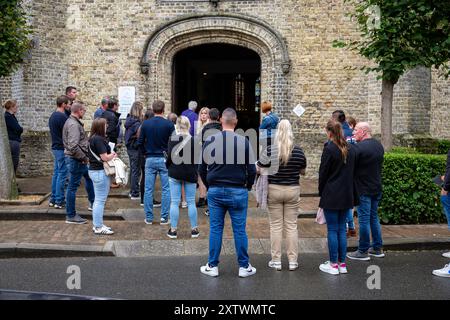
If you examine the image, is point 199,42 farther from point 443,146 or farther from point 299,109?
point 443,146

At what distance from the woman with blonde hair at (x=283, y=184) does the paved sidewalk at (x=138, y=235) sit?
1043mm

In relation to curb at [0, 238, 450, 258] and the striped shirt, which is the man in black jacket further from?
the striped shirt

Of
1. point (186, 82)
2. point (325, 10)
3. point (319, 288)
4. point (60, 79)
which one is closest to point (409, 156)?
point (319, 288)

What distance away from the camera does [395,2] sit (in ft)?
28.8

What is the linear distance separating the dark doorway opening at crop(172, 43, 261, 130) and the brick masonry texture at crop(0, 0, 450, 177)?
13.3 feet

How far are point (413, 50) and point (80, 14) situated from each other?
32.2ft

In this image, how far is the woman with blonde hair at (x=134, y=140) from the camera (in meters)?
10.3

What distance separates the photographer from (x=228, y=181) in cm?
611

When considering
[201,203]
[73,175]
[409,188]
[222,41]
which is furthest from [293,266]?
[222,41]

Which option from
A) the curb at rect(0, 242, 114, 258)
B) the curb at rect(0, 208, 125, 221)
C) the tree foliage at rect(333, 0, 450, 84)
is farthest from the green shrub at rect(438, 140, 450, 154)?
the curb at rect(0, 242, 114, 258)

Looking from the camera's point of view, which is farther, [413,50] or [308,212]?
[308,212]

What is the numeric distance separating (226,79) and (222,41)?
10027mm

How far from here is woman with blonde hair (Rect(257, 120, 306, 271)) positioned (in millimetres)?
6348

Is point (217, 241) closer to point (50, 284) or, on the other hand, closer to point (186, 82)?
point (50, 284)
